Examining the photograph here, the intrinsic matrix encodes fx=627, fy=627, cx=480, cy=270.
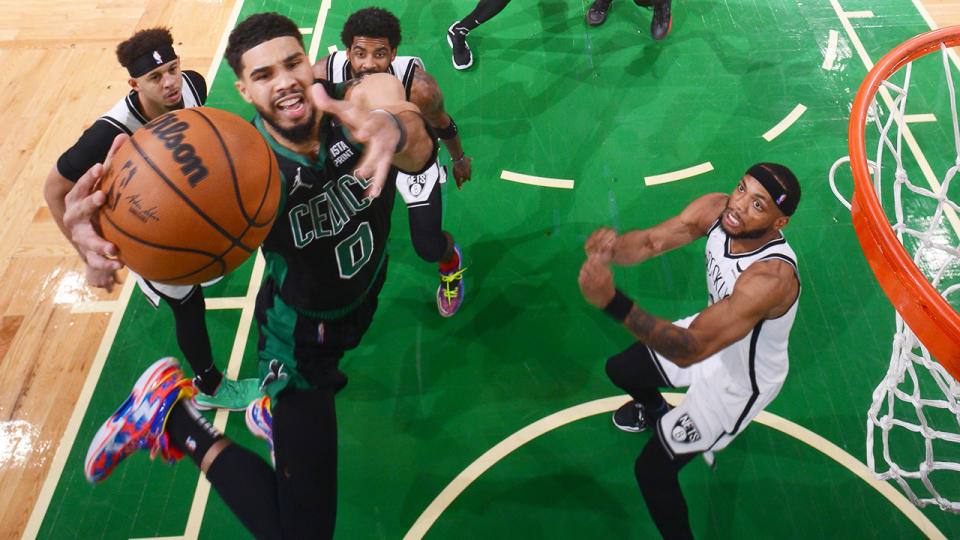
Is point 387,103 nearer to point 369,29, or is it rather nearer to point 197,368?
point 369,29

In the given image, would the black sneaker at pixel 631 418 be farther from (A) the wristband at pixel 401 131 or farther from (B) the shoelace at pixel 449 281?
(A) the wristband at pixel 401 131

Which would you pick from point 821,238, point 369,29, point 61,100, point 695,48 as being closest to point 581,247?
point 821,238

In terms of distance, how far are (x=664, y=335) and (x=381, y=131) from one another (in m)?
1.51

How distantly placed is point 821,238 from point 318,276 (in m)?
3.73

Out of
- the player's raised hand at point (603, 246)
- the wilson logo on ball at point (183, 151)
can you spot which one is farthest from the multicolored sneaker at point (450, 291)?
the wilson logo on ball at point (183, 151)

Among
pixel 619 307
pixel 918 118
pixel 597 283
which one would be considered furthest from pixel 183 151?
pixel 918 118

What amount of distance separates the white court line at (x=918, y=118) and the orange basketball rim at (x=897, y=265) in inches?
92.2

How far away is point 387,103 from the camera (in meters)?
2.98

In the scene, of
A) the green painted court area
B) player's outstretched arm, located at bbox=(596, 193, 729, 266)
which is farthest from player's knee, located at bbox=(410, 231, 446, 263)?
player's outstretched arm, located at bbox=(596, 193, 729, 266)

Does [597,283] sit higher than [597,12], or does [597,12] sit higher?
[597,283]

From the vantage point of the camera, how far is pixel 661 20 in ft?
19.7

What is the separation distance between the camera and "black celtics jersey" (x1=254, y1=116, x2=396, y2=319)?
9.20 feet

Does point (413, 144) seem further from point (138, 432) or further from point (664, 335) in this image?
point (138, 432)

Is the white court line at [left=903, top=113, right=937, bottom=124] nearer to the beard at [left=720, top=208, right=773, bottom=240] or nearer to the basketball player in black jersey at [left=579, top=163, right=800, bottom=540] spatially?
the basketball player in black jersey at [left=579, top=163, right=800, bottom=540]
